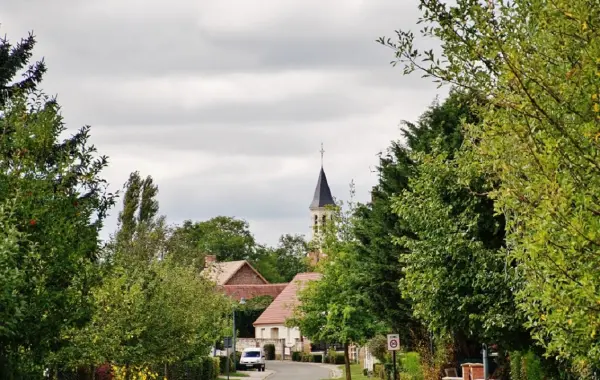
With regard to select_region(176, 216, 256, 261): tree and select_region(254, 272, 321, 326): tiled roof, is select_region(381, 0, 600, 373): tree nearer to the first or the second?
select_region(254, 272, 321, 326): tiled roof

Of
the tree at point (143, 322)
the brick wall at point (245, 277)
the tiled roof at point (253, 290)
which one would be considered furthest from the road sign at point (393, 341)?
the brick wall at point (245, 277)

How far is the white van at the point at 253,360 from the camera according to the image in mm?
67812

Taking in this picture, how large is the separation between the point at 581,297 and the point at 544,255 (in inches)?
17.6

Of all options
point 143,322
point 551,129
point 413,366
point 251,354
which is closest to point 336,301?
point 413,366

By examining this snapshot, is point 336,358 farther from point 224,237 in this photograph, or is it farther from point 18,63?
point 18,63

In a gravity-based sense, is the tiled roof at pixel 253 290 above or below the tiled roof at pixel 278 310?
above

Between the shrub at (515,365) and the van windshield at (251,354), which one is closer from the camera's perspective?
the shrub at (515,365)

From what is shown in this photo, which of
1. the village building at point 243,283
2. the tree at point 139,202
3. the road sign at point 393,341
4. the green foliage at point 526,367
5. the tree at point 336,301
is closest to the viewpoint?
the green foliage at point 526,367

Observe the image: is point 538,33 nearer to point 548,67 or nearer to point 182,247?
point 548,67

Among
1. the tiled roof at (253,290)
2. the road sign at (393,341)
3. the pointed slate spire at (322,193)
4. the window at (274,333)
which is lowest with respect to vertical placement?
the road sign at (393,341)

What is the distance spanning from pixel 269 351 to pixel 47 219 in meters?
74.0

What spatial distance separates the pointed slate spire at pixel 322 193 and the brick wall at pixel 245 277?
36458 millimetres

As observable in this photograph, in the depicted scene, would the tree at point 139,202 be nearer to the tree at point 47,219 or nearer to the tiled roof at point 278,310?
the tiled roof at point 278,310

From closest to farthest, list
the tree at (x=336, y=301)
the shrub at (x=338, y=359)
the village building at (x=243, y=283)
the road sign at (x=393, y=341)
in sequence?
the road sign at (x=393, y=341), the tree at (x=336, y=301), the shrub at (x=338, y=359), the village building at (x=243, y=283)
